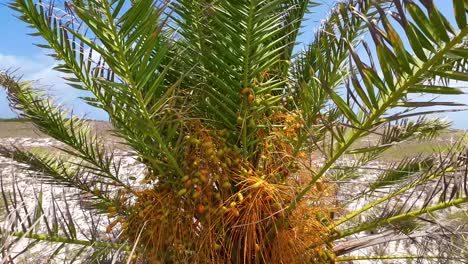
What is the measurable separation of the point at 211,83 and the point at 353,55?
3.64 feet

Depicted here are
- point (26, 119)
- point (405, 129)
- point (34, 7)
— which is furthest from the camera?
point (405, 129)

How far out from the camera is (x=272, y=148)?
2.71 metres

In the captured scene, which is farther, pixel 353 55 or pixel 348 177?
pixel 348 177

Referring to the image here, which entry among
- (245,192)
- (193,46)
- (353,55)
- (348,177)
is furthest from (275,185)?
(348,177)

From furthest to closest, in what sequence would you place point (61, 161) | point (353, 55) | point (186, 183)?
point (61, 161) < point (186, 183) < point (353, 55)

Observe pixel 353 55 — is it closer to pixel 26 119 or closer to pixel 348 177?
pixel 26 119

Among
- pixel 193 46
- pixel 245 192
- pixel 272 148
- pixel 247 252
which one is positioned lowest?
pixel 247 252

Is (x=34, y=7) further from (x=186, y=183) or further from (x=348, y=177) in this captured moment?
(x=348, y=177)

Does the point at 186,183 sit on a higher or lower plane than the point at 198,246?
higher

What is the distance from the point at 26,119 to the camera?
3213 mm

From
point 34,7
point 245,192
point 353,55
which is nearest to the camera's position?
point 353,55

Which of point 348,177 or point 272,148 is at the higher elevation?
point 272,148

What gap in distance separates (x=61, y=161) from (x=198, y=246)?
1.41 metres

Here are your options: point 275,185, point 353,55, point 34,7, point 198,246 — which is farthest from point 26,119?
point 353,55
